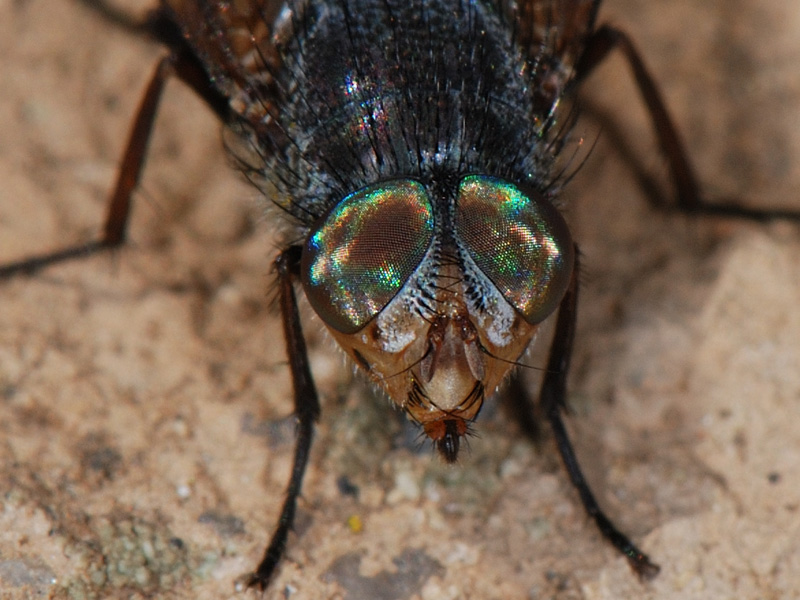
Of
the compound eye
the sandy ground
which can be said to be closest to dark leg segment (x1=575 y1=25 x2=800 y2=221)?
the sandy ground

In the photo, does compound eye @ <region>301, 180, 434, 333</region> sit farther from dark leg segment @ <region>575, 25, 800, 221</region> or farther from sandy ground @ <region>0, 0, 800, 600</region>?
dark leg segment @ <region>575, 25, 800, 221</region>

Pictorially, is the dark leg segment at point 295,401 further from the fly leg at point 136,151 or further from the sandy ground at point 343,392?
the fly leg at point 136,151

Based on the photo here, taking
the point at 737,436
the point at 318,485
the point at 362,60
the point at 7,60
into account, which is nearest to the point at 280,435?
the point at 318,485

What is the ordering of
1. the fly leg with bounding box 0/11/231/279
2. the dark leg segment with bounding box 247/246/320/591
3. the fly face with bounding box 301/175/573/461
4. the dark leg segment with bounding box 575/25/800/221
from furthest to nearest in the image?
1. the dark leg segment with bounding box 575/25/800/221
2. the fly leg with bounding box 0/11/231/279
3. the dark leg segment with bounding box 247/246/320/591
4. the fly face with bounding box 301/175/573/461

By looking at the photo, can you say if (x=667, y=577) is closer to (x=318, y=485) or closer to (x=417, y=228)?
(x=318, y=485)

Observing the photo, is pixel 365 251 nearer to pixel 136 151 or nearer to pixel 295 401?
pixel 295 401

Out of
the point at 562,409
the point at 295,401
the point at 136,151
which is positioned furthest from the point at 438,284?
the point at 136,151

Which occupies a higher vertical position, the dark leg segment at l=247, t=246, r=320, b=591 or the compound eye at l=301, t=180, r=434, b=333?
the compound eye at l=301, t=180, r=434, b=333
